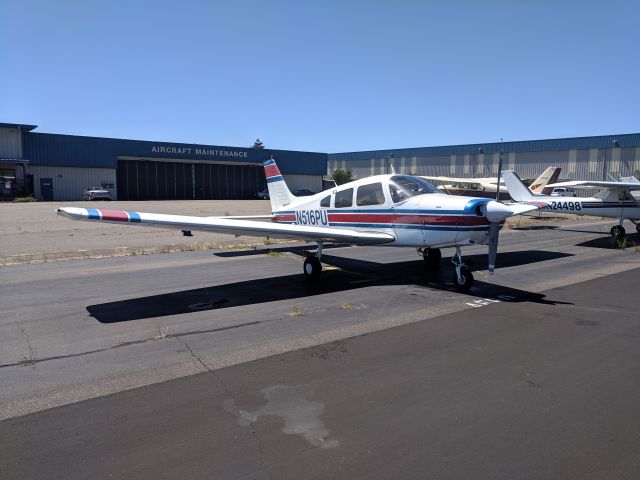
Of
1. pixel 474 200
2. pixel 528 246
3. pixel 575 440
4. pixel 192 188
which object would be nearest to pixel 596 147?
pixel 192 188

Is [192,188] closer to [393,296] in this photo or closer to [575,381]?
[393,296]

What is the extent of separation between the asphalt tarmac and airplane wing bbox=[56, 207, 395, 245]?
3480mm

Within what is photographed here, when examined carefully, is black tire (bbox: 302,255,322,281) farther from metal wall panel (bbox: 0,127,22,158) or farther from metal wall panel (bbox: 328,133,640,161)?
metal wall panel (bbox: 328,133,640,161)

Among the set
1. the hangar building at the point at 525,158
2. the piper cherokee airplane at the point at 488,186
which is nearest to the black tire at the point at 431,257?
the piper cherokee airplane at the point at 488,186

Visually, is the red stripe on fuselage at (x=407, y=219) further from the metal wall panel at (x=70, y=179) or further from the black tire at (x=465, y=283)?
the metal wall panel at (x=70, y=179)

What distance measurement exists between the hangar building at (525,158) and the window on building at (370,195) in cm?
4897

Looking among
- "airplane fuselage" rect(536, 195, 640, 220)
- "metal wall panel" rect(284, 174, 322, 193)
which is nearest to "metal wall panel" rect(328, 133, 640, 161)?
"metal wall panel" rect(284, 174, 322, 193)

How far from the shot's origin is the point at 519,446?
11.3ft

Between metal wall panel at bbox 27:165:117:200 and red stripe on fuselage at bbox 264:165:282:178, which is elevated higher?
metal wall panel at bbox 27:165:117:200

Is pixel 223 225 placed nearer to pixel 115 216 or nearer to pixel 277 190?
pixel 115 216

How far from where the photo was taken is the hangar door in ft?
183

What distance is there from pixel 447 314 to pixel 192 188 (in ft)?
186

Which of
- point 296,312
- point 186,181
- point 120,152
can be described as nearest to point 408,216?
point 296,312

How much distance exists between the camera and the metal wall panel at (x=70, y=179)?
4822 centimetres
